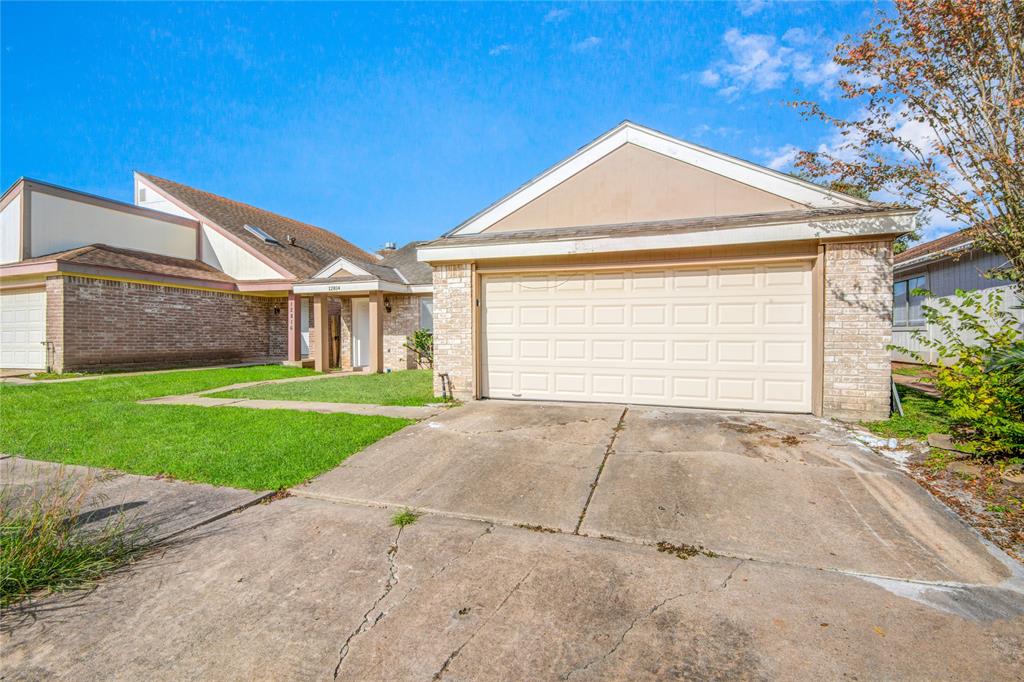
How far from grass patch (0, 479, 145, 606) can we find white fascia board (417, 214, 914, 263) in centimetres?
618

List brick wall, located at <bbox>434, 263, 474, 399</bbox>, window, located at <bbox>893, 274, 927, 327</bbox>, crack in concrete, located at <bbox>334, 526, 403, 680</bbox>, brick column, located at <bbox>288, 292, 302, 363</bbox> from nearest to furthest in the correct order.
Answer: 1. crack in concrete, located at <bbox>334, 526, 403, 680</bbox>
2. brick wall, located at <bbox>434, 263, 474, 399</bbox>
3. window, located at <bbox>893, 274, 927, 327</bbox>
4. brick column, located at <bbox>288, 292, 302, 363</bbox>

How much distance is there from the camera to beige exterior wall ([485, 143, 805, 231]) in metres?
7.59

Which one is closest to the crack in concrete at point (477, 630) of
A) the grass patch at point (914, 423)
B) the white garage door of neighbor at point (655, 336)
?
the white garage door of neighbor at point (655, 336)

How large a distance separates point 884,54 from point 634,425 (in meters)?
6.06

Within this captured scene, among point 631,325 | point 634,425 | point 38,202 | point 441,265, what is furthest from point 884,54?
point 38,202

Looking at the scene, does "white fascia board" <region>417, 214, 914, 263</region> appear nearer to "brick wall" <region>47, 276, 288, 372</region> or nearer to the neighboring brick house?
the neighboring brick house

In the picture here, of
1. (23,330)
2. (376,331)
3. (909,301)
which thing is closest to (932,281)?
(909,301)

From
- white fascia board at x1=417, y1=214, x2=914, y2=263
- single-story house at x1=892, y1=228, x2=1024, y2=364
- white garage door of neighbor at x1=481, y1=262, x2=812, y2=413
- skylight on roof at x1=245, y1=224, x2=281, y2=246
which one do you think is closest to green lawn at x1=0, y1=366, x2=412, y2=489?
white garage door of neighbor at x1=481, y1=262, x2=812, y2=413

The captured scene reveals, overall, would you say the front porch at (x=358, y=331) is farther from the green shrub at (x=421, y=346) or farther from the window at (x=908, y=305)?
the window at (x=908, y=305)

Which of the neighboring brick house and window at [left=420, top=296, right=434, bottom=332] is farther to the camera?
window at [left=420, top=296, right=434, bottom=332]

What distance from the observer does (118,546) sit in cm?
344

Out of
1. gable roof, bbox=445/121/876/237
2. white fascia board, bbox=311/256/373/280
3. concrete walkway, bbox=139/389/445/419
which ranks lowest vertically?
concrete walkway, bbox=139/389/445/419

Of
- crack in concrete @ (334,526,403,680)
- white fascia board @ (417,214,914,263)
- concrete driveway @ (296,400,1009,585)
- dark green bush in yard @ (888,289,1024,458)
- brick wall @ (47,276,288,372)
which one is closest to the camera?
crack in concrete @ (334,526,403,680)

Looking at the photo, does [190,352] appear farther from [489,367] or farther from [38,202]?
[489,367]
